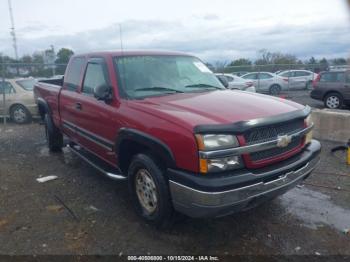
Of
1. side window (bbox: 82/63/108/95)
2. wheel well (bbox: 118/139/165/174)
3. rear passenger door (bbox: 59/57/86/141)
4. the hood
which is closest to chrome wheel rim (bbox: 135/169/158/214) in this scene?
wheel well (bbox: 118/139/165/174)

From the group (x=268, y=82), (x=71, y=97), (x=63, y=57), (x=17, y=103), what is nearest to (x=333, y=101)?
(x=268, y=82)

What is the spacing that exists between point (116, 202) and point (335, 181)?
325 cm

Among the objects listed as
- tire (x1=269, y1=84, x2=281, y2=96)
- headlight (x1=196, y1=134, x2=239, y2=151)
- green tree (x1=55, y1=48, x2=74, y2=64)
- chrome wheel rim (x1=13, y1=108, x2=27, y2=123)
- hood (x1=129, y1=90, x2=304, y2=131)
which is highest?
green tree (x1=55, y1=48, x2=74, y2=64)

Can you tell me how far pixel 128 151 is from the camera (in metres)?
4.19

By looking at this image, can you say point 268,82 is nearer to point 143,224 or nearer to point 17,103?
point 17,103

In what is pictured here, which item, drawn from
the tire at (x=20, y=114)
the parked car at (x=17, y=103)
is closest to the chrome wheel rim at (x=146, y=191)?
the parked car at (x=17, y=103)

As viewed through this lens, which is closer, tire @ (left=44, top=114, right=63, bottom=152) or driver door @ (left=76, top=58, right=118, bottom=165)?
driver door @ (left=76, top=58, right=118, bottom=165)

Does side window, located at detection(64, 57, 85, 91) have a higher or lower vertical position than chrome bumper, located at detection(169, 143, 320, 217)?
higher

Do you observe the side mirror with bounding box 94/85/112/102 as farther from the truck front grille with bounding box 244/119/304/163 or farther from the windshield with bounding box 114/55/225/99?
the truck front grille with bounding box 244/119/304/163

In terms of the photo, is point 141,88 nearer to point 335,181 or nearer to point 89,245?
point 89,245

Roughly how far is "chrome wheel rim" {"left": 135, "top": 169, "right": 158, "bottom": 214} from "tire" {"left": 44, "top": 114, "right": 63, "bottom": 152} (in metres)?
3.73

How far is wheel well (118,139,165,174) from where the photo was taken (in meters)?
3.84

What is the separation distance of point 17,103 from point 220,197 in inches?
390

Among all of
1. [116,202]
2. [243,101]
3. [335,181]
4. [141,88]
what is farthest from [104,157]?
[335,181]
